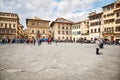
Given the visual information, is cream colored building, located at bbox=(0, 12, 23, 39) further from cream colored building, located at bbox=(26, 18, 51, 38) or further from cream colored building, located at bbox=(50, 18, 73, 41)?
cream colored building, located at bbox=(50, 18, 73, 41)

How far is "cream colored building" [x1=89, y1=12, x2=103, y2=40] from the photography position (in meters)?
51.6

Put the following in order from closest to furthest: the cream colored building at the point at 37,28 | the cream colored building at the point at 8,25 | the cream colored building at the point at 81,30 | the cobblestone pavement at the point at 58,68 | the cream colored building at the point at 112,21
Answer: the cobblestone pavement at the point at 58,68 < the cream colored building at the point at 112,21 < the cream colored building at the point at 81,30 < the cream colored building at the point at 8,25 < the cream colored building at the point at 37,28

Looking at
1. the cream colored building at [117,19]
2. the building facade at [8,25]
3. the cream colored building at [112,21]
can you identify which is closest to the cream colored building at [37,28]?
the building facade at [8,25]

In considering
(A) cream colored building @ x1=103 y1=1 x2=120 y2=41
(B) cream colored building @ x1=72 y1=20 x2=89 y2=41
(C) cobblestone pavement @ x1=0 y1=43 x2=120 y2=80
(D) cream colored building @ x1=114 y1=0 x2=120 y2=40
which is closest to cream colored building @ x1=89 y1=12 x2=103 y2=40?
(A) cream colored building @ x1=103 y1=1 x2=120 y2=41

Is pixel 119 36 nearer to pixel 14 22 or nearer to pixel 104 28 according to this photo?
pixel 104 28

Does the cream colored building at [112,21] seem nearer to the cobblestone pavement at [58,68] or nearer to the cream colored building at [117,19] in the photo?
the cream colored building at [117,19]

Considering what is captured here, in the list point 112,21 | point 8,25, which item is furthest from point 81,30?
point 8,25

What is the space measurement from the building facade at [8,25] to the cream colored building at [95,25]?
35.8 metres

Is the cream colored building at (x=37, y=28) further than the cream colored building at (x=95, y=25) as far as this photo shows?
Yes

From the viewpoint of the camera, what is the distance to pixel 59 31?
71.8 meters

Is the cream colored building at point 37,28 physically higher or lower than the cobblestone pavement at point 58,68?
higher

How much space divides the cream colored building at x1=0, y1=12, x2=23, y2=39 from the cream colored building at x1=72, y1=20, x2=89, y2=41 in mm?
29343

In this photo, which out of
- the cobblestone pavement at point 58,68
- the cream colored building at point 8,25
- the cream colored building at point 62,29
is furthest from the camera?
the cream colored building at point 62,29

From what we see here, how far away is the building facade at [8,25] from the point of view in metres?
64.6
